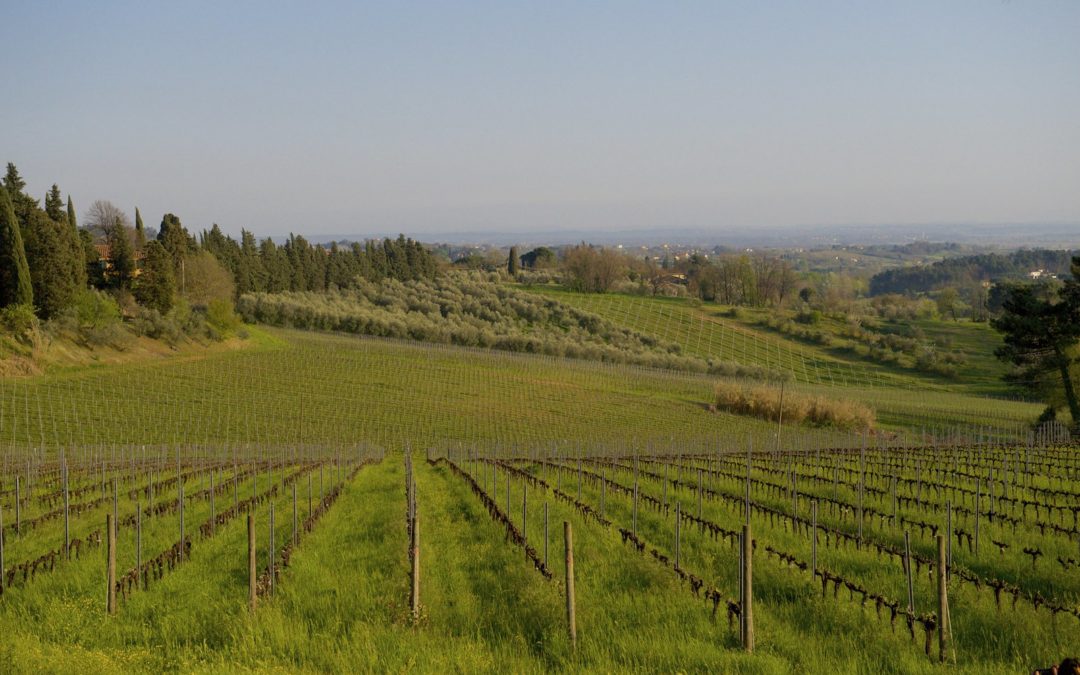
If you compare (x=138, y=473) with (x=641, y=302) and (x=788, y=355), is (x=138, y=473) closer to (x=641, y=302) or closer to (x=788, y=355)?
(x=788, y=355)

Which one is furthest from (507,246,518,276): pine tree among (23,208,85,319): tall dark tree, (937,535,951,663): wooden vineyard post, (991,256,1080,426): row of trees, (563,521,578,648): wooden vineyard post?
(937,535,951,663): wooden vineyard post

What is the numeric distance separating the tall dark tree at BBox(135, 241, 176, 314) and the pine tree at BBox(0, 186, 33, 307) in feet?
46.3

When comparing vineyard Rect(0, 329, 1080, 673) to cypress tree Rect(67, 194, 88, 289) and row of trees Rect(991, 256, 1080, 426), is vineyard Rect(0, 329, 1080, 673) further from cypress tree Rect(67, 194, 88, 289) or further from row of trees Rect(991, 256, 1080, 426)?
cypress tree Rect(67, 194, 88, 289)

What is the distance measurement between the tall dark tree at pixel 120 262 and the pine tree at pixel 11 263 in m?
17.3

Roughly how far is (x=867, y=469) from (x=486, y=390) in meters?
39.0

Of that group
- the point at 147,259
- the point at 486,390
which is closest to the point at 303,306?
the point at 147,259

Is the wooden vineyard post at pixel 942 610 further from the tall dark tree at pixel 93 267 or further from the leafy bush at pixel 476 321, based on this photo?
the leafy bush at pixel 476 321

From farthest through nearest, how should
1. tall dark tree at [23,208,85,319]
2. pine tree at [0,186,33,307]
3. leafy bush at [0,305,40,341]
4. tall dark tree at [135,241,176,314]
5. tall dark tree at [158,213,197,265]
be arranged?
tall dark tree at [158,213,197,265] → tall dark tree at [135,241,176,314] → tall dark tree at [23,208,85,319] → pine tree at [0,186,33,307] → leafy bush at [0,305,40,341]

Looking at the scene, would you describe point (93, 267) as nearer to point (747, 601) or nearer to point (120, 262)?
point (120, 262)

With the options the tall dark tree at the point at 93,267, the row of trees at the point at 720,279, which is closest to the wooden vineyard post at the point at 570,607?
the tall dark tree at the point at 93,267

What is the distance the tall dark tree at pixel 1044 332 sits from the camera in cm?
4556

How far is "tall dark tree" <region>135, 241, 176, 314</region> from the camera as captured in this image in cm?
6525

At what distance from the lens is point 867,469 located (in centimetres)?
2697

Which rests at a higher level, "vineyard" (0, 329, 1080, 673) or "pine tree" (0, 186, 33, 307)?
"pine tree" (0, 186, 33, 307)
